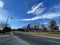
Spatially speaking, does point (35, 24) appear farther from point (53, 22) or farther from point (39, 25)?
point (53, 22)

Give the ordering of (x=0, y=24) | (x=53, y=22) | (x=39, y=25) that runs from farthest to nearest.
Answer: (x=39, y=25)
(x=53, y=22)
(x=0, y=24)

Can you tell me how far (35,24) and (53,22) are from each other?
32.8m

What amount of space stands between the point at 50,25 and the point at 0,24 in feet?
227

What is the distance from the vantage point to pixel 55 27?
174m

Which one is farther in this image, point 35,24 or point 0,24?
point 35,24

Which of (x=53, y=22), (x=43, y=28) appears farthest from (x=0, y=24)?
(x=43, y=28)

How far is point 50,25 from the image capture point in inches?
6939

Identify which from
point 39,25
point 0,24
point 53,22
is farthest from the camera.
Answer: point 39,25

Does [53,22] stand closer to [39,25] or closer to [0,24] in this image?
[39,25]

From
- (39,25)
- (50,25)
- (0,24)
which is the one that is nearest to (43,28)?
(39,25)

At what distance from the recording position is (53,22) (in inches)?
6796

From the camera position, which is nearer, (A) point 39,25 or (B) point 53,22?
(B) point 53,22

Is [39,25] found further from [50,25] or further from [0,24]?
[0,24]

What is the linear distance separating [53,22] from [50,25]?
5763 millimetres
